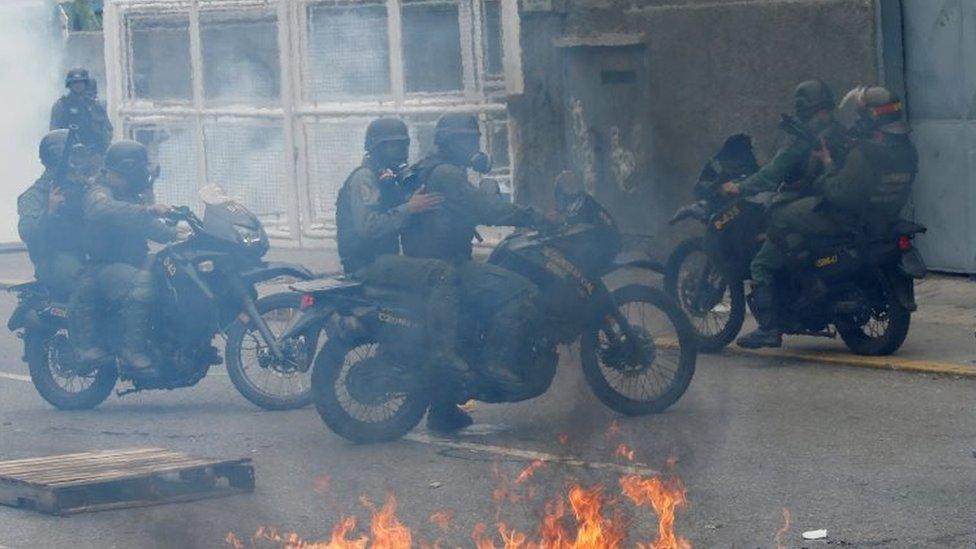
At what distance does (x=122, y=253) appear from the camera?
10.6m

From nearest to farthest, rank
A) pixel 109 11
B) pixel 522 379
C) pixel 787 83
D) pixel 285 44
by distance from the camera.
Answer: pixel 522 379, pixel 787 83, pixel 285 44, pixel 109 11

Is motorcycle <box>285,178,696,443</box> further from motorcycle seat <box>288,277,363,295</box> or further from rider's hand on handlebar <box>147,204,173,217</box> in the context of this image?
rider's hand on handlebar <box>147,204,173,217</box>

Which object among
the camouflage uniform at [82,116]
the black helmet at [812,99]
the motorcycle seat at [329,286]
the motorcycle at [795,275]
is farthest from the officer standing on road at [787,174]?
the camouflage uniform at [82,116]

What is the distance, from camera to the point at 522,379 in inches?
353

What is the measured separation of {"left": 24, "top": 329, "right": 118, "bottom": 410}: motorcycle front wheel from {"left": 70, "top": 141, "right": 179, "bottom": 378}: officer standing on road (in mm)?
264

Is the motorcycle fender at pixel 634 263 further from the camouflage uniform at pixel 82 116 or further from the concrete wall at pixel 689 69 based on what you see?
the camouflage uniform at pixel 82 116

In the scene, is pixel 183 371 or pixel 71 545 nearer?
pixel 71 545

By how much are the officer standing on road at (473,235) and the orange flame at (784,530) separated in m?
2.05

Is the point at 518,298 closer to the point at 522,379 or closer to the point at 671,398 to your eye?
the point at 522,379

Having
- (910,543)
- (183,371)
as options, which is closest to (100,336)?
(183,371)

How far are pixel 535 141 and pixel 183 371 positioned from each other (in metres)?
5.53

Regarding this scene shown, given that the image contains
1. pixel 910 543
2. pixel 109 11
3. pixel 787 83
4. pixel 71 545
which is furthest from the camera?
pixel 109 11

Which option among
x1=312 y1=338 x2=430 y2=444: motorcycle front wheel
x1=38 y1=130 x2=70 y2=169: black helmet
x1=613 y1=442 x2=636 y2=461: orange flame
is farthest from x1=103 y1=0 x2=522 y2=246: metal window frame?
x1=613 y1=442 x2=636 y2=461: orange flame

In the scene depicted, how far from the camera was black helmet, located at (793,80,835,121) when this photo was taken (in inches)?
419
